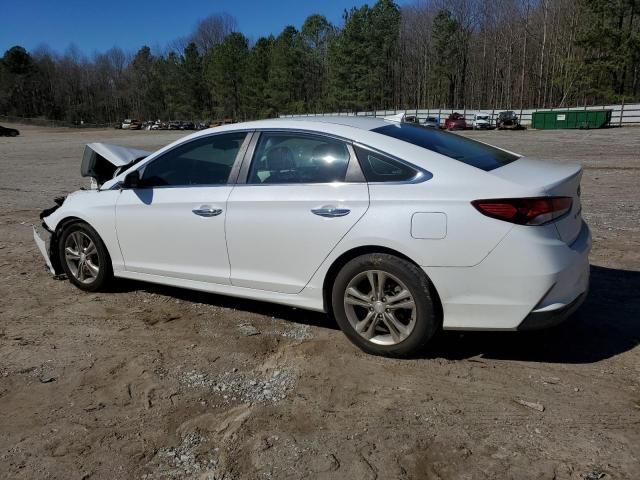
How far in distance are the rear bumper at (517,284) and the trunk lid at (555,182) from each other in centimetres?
12

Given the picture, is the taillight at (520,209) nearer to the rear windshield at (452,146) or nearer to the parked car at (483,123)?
the rear windshield at (452,146)

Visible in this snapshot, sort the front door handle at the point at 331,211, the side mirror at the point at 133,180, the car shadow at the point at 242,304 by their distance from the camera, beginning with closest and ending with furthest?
the front door handle at the point at 331,211
the car shadow at the point at 242,304
the side mirror at the point at 133,180

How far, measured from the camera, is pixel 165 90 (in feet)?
360

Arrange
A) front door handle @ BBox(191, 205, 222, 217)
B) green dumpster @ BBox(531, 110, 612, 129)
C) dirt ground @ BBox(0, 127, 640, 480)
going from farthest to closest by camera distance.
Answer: green dumpster @ BBox(531, 110, 612, 129), front door handle @ BBox(191, 205, 222, 217), dirt ground @ BBox(0, 127, 640, 480)

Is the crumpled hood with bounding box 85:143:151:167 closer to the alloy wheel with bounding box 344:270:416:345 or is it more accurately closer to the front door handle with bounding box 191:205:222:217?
the front door handle with bounding box 191:205:222:217

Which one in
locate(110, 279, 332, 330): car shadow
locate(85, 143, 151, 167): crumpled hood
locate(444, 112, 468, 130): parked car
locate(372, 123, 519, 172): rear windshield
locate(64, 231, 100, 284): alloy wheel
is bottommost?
locate(444, 112, 468, 130): parked car

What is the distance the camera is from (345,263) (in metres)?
3.82

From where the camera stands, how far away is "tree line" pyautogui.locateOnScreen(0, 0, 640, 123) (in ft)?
208

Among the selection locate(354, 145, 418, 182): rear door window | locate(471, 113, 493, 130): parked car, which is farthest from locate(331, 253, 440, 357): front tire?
locate(471, 113, 493, 130): parked car

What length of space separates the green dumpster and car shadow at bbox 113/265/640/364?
47.0 metres

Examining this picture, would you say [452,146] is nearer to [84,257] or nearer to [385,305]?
[385,305]

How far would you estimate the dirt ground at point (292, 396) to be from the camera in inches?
107

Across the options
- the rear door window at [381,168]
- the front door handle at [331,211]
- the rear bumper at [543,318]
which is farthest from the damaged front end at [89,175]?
the rear bumper at [543,318]

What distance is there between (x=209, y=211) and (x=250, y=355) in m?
1.15
